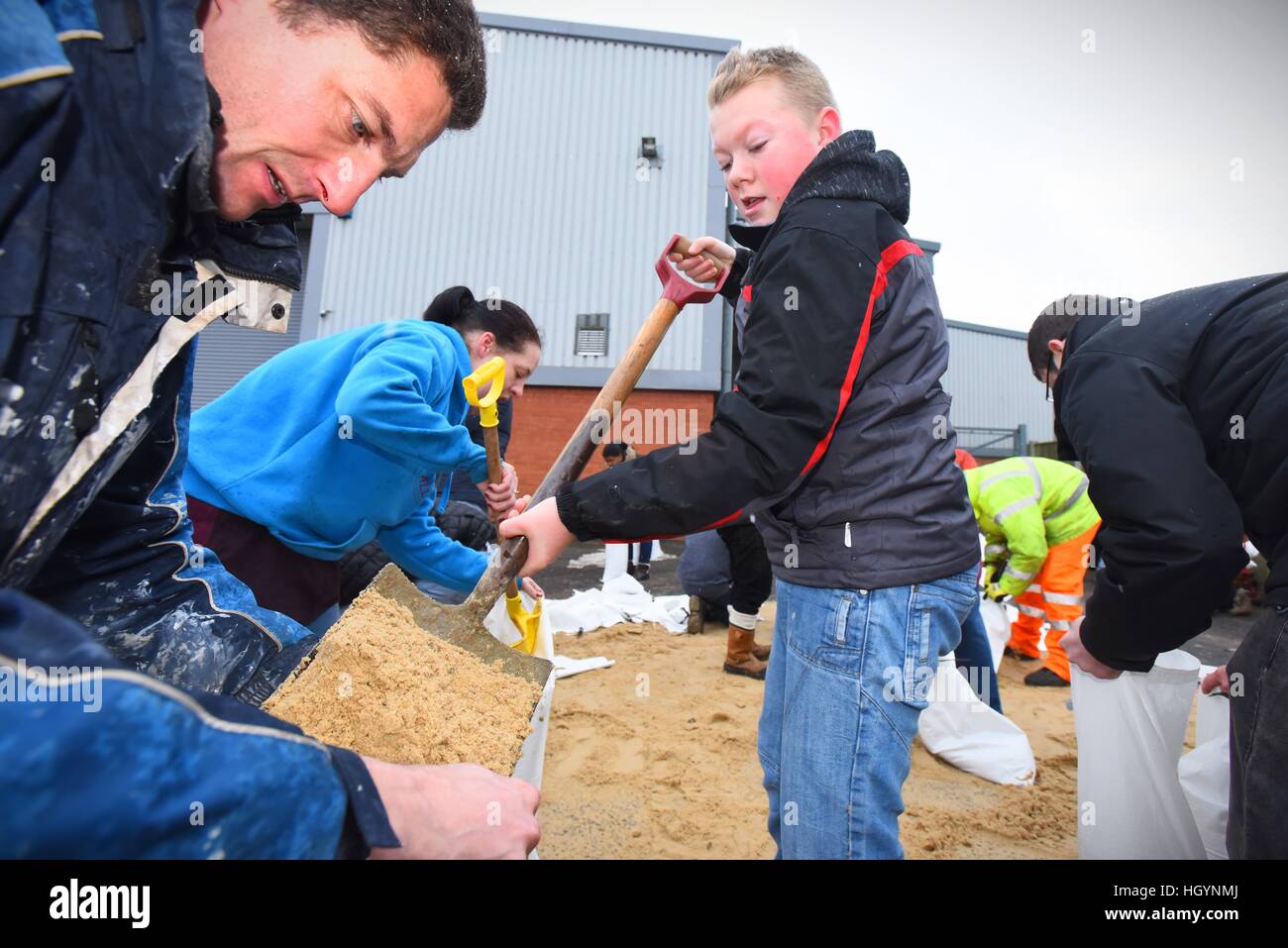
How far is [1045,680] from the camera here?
12.8 ft

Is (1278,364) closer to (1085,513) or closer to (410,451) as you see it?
(410,451)

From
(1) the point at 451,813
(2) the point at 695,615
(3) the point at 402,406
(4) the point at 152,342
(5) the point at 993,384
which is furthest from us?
(5) the point at 993,384

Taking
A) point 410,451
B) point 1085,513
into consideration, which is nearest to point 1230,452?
point 410,451

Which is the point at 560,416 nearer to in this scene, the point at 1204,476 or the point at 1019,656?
the point at 1019,656

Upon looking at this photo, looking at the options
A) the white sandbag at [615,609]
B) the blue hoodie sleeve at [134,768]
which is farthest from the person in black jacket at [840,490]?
the white sandbag at [615,609]

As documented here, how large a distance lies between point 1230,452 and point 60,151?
1827mm

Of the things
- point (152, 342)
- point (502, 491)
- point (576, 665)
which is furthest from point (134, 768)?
point (576, 665)

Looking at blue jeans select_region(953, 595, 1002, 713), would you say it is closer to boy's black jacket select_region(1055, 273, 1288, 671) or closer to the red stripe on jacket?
boy's black jacket select_region(1055, 273, 1288, 671)

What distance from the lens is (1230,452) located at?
4.23ft

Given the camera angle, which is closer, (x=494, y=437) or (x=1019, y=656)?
(x=494, y=437)

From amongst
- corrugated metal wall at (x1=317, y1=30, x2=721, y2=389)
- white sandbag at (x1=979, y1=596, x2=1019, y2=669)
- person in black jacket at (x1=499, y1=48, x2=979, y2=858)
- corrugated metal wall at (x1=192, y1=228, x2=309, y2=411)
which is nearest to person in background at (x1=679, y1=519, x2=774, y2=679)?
white sandbag at (x1=979, y1=596, x2=1019, y2=669)

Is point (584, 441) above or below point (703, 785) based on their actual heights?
above

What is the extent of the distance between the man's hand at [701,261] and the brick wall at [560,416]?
807 cm

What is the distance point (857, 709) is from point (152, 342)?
1.28 m
